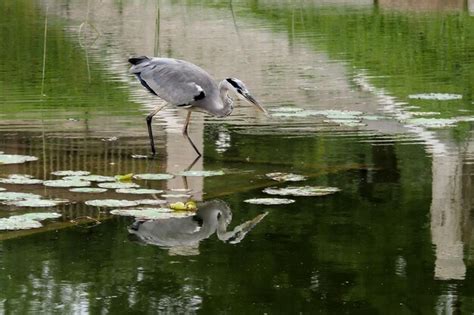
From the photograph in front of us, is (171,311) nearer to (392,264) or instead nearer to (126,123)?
(392,264)

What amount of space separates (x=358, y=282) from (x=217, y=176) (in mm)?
3141

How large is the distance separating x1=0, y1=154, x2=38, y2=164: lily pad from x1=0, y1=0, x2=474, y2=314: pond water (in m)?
0.05

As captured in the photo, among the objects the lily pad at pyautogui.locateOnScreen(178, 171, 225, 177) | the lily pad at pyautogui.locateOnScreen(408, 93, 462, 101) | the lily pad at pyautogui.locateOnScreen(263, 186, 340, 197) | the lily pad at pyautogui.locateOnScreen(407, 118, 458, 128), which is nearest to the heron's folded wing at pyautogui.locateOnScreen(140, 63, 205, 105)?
the lily pad at pyautogui.locateOnScreen(178, 171, 225, 177)

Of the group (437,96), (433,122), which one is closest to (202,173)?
(433,122)

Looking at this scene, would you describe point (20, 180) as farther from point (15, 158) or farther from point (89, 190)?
point (15, 158)

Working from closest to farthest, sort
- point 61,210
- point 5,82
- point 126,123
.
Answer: point 61,210
point 126,123
point 5,82

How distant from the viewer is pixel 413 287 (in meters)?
6.61

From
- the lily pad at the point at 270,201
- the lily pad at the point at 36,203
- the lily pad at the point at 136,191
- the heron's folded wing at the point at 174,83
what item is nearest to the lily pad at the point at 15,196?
the lily pad at the point at 36,203

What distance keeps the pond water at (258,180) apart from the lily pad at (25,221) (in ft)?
0.17

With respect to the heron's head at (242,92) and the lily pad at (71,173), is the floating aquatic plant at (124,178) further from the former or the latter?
the heron's head at (242,92)

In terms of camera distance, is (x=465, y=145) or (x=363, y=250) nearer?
(x=363, y=250)

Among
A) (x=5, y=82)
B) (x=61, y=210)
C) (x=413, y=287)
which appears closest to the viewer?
(x=413, y=287)

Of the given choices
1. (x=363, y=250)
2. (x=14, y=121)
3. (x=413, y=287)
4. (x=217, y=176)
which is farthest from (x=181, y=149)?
(x=413, y=287)

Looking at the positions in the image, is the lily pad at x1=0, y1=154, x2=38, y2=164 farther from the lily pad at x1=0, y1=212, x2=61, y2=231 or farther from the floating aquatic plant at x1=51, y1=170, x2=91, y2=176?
the lily pad at x1=0, y1=212, x2=61, y2=231
